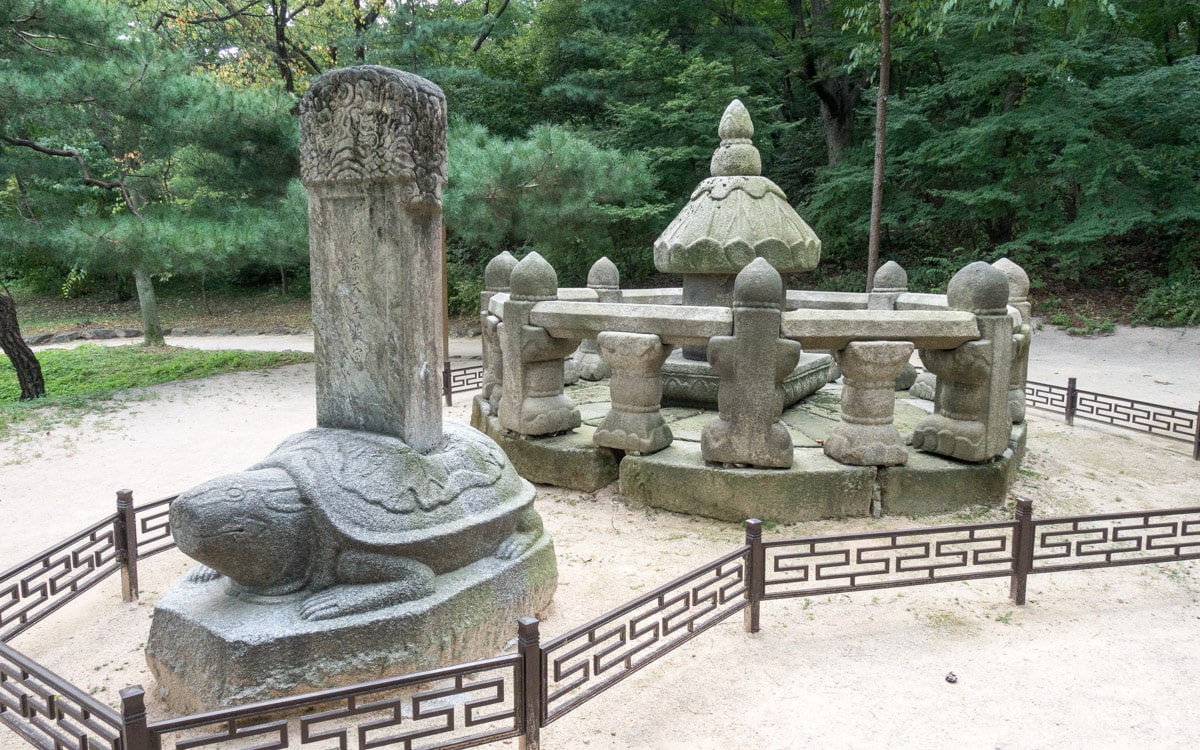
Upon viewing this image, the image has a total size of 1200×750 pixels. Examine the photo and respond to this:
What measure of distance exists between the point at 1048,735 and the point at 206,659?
140 inches

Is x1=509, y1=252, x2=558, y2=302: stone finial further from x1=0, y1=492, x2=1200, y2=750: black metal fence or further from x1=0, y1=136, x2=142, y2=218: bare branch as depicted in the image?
x1=0, y1=136, x2=142, y2=218: bare branch

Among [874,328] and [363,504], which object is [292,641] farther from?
[874,328]

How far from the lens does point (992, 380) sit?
5758 mm

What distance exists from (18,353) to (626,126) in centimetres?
1200

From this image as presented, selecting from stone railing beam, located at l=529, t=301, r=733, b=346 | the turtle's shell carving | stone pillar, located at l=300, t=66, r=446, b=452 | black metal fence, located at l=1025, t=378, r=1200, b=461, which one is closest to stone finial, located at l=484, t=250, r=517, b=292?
stone railing beam, located at l=529, t=301, r=733, b=346

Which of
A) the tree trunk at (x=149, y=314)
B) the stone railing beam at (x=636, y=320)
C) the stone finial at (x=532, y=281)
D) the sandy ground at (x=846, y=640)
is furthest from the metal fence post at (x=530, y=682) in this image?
the tree trunk at (x=149, y=314)

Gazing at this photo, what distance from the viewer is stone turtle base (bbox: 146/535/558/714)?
10.5ft

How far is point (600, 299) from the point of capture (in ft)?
29.5

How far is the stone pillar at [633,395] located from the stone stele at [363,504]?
1.90 meters

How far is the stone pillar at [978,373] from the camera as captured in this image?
225 inches

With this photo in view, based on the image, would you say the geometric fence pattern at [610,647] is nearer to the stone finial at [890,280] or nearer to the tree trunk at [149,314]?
the stone finial at [890,280]

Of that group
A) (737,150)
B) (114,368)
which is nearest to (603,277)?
(737,150)

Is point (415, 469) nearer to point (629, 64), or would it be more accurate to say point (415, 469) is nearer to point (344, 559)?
point (344, 559)

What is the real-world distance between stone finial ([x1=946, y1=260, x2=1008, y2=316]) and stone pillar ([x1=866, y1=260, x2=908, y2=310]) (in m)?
2.70
